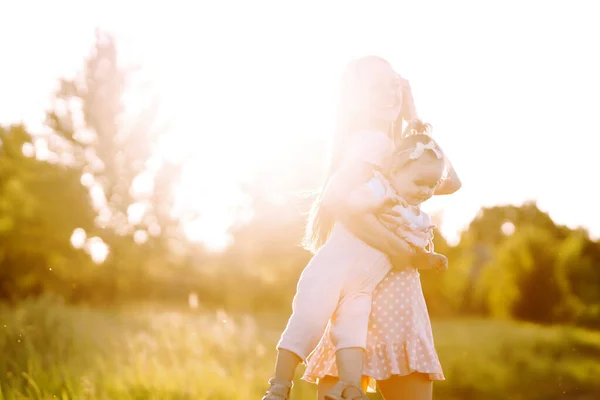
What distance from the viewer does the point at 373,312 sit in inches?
129

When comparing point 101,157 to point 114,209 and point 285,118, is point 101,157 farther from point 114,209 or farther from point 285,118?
point 285,118

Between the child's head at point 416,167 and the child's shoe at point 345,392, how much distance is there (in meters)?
0.95

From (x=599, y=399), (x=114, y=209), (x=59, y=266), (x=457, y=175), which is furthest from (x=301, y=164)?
(x=457, y=175)

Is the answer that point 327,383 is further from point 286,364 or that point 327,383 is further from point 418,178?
point 418,178

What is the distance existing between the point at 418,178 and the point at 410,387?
0.99m

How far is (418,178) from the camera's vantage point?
3295 mm

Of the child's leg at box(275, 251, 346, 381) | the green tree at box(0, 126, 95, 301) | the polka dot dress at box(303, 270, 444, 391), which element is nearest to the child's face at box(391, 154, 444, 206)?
the polka dot dress at box(303, 270, 444, 391)

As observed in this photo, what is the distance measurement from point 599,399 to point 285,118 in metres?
16.7

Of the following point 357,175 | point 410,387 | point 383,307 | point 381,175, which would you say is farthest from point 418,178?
point 410,387

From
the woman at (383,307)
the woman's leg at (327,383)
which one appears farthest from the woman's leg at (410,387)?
the woman's leg at (327,383)

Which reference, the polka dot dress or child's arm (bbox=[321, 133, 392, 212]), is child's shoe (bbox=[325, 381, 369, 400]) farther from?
child's arm (bbox=[321, 133, 392, 212])

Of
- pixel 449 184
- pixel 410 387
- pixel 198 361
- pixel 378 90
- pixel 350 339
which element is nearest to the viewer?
pixel 350 339

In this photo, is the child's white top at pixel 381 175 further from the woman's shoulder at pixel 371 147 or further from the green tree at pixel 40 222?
the green tree at pixel 40 222

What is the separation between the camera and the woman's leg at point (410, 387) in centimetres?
322
